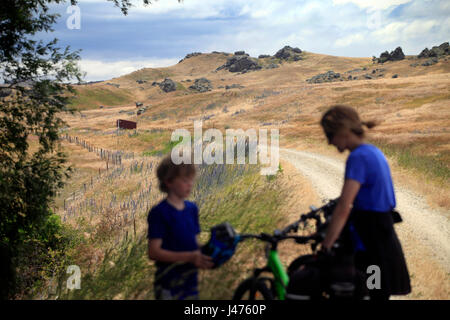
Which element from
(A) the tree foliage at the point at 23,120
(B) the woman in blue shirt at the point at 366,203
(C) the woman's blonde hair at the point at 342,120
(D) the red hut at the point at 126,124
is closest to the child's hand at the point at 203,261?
(B) the woman in blue shirt at the point at 366,203

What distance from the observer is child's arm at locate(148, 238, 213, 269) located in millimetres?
2377

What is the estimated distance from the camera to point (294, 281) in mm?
2627

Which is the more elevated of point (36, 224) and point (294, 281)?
point (294, 281)

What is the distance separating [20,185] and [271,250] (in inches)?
310

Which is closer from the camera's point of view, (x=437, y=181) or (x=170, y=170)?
(x=170, y=170)

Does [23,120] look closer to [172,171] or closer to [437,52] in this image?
[172,171]

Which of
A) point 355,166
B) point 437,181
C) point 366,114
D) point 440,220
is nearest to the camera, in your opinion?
point 355,166

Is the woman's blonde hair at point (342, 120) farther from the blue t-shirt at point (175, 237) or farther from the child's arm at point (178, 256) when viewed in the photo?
the child's arm at point (178, 256)

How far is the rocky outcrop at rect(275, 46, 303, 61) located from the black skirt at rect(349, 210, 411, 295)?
167 m

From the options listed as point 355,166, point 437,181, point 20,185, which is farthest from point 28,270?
point 437,181

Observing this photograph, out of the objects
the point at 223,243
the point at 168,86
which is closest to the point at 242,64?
the point at 168,86

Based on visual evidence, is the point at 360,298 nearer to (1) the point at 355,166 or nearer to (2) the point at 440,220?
(1) the point at 355,166

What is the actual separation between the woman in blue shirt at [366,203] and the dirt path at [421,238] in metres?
3.10
